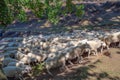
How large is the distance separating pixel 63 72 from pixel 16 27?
21.7 m

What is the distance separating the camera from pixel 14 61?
14781 mm

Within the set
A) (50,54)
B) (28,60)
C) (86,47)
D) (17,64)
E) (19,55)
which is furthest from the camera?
(19,55)

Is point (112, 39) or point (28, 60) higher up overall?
point (112, 39)

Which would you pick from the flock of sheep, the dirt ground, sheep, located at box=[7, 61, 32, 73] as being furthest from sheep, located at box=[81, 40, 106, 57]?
sheep, located at box=[7, 61, 32, 73]

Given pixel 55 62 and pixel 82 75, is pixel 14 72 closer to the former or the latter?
pixel 55 62

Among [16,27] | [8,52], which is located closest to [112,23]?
[16,27]

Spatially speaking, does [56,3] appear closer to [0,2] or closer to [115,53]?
[0,2]

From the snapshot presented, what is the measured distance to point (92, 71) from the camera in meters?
13.5

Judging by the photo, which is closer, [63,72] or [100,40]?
[63,72]

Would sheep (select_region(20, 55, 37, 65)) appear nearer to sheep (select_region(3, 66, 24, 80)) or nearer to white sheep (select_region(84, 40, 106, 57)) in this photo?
sheep (select_region(3, 66, 24, 80))

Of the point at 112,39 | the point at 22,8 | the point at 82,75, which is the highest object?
the point at 22,8

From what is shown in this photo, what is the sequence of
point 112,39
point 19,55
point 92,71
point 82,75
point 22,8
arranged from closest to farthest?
point 22,8
point 82,75
point 92,71
point 19,55
point 112,39

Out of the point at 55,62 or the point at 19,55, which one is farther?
the point at 19,55

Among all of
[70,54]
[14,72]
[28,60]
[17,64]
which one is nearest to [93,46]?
[70,54]
